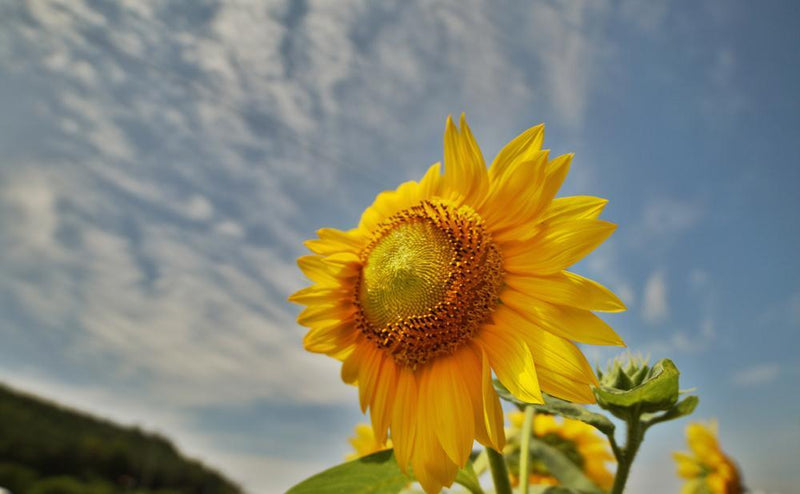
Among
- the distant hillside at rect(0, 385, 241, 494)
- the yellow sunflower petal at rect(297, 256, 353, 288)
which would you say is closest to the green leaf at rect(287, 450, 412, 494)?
the yellow sunflower petal at rect(297, 256, 353, 288)

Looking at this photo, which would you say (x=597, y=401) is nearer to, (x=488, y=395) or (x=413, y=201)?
(x=488, y=395)

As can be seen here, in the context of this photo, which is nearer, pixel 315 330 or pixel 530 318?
pixel 530 318

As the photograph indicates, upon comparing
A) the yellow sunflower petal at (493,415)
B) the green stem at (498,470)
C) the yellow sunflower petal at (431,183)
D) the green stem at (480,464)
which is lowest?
the green stem at (498,470)

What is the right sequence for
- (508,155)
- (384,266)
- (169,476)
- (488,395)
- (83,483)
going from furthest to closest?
(169,476) < (83,483) < (384,266) < (508,155) < (488,395)

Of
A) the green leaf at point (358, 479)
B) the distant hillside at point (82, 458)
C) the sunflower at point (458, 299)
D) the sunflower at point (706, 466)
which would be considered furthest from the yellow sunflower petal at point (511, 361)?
the distant hillside at point (82, 458)

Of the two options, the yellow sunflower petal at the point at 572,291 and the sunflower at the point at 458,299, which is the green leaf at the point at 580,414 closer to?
the sunflower at the point at 458,299

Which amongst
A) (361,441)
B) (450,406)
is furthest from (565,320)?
(361,441)

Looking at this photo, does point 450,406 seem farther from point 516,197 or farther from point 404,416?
point 516,197

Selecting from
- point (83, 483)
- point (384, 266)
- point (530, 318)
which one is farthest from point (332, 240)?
point (83, 483)
